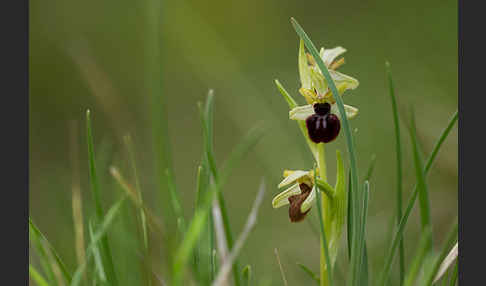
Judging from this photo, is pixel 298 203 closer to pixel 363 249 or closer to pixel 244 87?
pixel 363 249

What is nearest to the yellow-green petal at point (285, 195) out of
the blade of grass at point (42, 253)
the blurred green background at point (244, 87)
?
the blade of grass at point (42, 253)

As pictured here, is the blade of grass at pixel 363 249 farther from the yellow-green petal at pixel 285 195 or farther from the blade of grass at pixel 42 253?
the blade of grass at pixel 42 253

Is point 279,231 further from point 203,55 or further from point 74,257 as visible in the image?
point 74,257

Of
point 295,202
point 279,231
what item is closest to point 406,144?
point 279,231

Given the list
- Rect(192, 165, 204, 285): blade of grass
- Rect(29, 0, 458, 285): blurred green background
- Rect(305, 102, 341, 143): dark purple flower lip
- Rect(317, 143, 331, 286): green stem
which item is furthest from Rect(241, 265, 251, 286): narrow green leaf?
Rect(29, 0, 458, 285): blurred green background

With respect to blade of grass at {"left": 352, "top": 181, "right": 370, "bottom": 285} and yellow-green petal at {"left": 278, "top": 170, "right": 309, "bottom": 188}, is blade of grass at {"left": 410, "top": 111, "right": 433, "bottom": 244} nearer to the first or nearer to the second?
blade of grass at {"left": 352, "top": 181, "right": 370, "bottom": 285}
